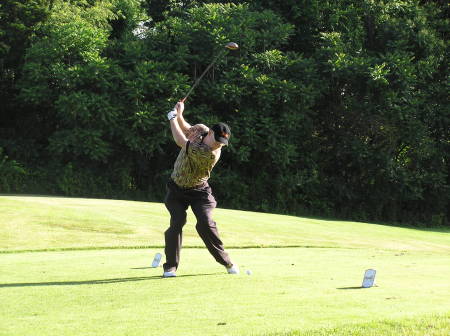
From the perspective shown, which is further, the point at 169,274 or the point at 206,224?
the point at 206,224

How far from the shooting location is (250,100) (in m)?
30.0

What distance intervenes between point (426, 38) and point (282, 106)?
26.8 feet

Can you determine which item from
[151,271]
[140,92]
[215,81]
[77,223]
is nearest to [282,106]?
[215,81]

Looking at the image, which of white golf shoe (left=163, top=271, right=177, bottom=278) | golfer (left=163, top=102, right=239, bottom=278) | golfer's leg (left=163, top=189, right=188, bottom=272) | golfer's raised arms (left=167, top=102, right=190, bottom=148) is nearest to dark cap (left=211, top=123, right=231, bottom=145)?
golfer (left=163, top=102, right=239, bottom=278)

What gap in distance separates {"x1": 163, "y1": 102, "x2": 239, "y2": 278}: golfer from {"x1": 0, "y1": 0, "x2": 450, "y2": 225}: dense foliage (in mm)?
19739

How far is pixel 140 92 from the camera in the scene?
2856 cm

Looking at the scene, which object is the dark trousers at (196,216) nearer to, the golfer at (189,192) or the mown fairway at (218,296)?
the golfer at (189,192)

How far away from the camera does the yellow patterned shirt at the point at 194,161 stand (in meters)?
8.34

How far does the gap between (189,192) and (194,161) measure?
1.97ft

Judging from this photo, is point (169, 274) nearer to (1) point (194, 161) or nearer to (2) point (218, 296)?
(1) point (194, 161)

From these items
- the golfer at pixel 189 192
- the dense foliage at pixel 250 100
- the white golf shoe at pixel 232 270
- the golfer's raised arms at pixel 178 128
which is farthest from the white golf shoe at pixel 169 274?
the dense foliage at pixel 250 100

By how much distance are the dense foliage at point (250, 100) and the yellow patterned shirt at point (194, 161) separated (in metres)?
19.9

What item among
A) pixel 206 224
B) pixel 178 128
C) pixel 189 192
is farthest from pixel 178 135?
pixel 206 224

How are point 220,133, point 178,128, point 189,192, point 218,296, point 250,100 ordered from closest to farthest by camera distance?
point 218,296 → point 220,133 → point 178,128 → point 189,192 → point 250,100
